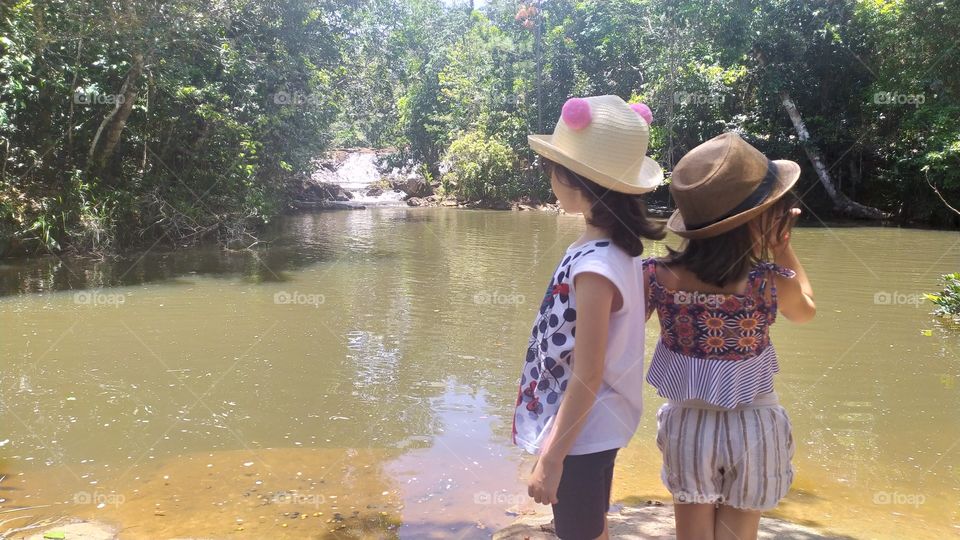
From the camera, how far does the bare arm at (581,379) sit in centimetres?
171

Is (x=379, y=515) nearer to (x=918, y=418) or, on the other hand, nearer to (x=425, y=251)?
(x=918, y=418)

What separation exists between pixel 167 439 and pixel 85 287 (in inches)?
232

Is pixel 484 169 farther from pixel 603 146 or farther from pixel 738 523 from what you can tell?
pixel 738 523

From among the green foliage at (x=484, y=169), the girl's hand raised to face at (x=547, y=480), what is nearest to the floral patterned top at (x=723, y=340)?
the girl's hand raised to face at (x=547, y=480)

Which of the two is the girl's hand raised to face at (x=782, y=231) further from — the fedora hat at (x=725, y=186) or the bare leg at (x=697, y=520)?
the bare leg at (x=697, y=520)

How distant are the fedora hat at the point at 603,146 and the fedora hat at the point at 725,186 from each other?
0.10 meters

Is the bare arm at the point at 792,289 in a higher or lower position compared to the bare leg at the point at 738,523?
higher

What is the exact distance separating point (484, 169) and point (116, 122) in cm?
1771

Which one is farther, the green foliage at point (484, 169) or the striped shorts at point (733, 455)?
the green foliage at point (484, 169)

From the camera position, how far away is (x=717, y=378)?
186 cm

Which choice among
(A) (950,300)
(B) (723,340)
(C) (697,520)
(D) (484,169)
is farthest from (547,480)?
(D) (484,169)

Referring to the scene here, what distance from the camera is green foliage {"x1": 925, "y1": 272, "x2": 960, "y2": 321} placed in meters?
7.56

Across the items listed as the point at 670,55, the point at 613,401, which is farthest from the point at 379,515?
the point at 670,55

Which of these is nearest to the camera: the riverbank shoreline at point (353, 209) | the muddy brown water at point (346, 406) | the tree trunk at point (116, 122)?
the muddy brown water at point (346, 406)
